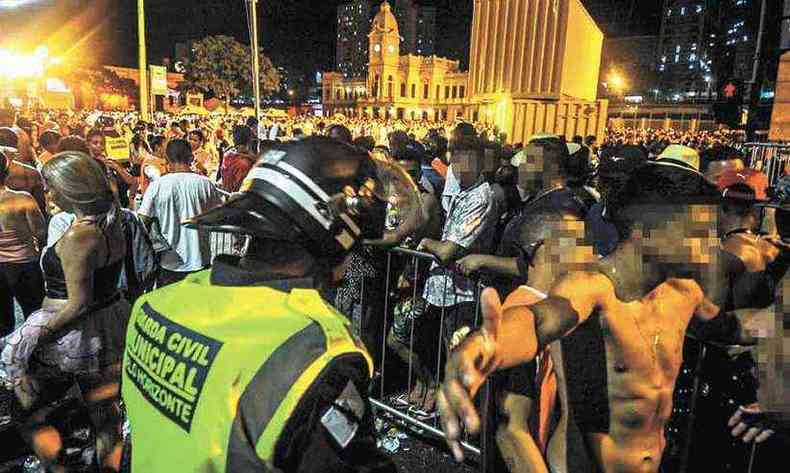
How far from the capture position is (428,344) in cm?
500

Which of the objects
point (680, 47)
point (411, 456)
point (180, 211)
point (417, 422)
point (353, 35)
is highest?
point (353, 35)

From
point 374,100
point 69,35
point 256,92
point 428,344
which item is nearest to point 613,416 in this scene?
point 428,344

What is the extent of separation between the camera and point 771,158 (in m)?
11.0

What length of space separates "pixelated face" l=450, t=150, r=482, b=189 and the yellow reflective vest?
3.32 meters

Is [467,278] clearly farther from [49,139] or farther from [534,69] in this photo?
[534,69]

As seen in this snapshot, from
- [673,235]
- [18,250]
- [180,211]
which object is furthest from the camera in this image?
[180,211]

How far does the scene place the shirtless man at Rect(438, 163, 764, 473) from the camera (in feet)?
7.11

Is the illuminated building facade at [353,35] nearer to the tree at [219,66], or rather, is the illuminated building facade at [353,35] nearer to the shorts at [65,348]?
the tree at [219,66]

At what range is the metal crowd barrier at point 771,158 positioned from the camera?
1037 centimetres

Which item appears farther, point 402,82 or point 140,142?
point 402,82

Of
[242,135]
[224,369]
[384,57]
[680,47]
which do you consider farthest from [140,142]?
[680,47]

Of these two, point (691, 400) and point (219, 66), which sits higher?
point (219, 66)

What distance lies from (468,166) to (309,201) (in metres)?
3.21

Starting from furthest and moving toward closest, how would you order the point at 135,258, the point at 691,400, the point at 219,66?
the point at 219,66 < the point at 135,258 < the point at 691,400
